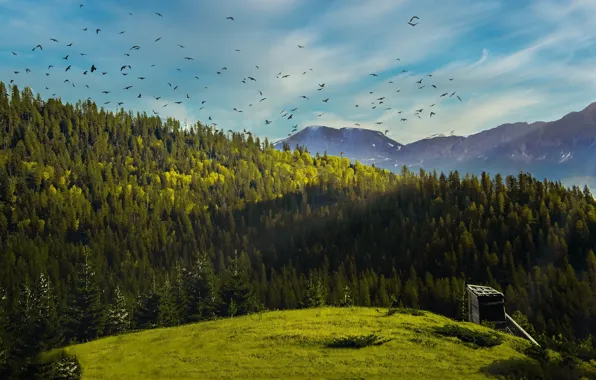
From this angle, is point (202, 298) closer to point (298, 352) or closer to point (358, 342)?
point (298, 352)

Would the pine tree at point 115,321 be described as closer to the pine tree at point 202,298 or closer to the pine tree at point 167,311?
the pine tree at point 167,311

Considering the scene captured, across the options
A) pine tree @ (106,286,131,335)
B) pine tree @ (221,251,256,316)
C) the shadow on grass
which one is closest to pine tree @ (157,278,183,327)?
pine tree @ (106,286,131,335)

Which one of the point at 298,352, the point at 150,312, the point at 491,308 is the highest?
the point at 298,352

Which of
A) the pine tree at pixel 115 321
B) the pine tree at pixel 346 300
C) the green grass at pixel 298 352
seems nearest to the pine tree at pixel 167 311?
the pine tree at pixel 115 321

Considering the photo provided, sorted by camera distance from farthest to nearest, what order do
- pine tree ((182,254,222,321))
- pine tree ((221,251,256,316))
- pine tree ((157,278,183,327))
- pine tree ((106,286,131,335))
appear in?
pine tree ((182,254,222,321)) < pine tree ((221,251,256,316)) < pine tree ((157,278,183,327)) < pine tree ((106,286,131,335))

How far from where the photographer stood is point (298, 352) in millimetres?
57906

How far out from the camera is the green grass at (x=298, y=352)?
2013 inches

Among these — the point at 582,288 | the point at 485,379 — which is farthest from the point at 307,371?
the point at 582,288

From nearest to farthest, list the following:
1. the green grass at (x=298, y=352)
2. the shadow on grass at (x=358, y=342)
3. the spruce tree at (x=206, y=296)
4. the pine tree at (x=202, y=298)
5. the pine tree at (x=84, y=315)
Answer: the green grass at (x=298, y=352) → the shadow on grass at (x=358, y=342) → the pine tree at (x=84, y=315) → the pine tree at (x=202, y=298) → the spruce tree at (x=206, y=296)

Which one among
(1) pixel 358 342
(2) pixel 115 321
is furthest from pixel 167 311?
(1) pixel 358 342

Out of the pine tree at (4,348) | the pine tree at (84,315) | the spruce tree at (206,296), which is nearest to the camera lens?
the pine tree at (4,348)

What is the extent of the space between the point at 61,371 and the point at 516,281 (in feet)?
526

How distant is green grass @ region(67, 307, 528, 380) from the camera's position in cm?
5112

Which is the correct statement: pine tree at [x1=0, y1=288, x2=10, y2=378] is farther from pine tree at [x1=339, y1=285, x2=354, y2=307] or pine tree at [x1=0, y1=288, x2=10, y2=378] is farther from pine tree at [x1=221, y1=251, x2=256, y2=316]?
pine tree at [x1=339, y1=285, x2=354, y2=307]
